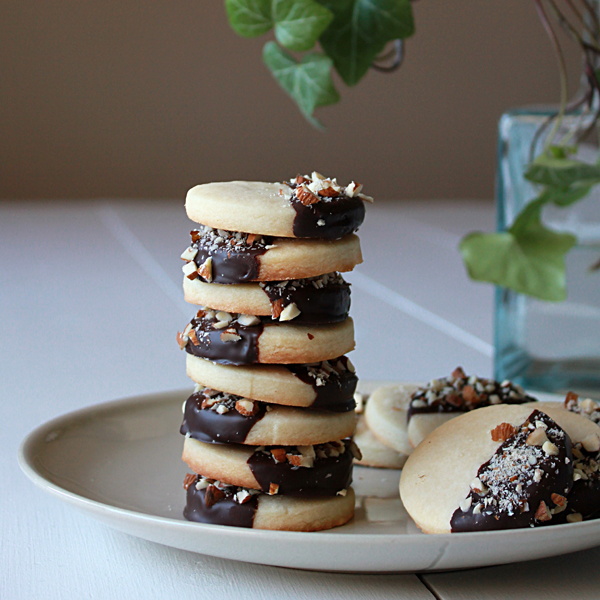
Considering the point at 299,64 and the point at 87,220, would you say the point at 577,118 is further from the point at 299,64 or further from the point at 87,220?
the point at 87,220

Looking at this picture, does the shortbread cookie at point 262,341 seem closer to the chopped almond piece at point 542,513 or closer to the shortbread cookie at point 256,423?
the shortbread cookie at point 256,423

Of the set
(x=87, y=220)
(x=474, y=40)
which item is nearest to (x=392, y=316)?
(x=87, y=220)

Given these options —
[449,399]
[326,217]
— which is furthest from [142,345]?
[326,217]

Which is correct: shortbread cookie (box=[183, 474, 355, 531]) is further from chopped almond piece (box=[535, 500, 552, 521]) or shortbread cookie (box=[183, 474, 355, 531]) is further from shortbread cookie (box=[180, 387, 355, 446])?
chopped almond piece (box=[535, 500, 552, 521])

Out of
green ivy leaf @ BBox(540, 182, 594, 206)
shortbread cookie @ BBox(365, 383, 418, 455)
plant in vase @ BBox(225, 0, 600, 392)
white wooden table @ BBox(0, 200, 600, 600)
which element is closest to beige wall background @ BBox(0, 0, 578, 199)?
white wooden table @ BBox(0, 200, 600, 600)

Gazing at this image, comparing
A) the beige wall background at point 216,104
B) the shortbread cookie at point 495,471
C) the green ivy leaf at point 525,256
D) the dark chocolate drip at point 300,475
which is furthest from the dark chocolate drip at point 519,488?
the beige wall background at point 216,104

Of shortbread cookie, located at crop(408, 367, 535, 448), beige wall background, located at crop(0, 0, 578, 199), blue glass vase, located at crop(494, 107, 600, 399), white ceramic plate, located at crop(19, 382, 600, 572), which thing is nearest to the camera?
white ceramic plate, located at crop(19, 382, 600, 572)
